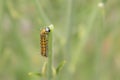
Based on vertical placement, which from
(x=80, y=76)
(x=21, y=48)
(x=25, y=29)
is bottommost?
(x=80, y=76)

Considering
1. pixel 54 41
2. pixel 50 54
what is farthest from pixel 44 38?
pixel 54 41

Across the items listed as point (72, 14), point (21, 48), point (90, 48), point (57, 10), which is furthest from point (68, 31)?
point (90, 48)

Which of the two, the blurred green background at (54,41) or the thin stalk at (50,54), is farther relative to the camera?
the blurred green background at (54,41)

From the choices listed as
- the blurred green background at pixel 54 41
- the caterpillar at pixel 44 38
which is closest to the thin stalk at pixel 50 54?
the caterpillar at pixel 44 38

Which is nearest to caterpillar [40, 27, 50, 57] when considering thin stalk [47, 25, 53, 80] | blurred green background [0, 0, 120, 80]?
thin stalk [47, 25, 53, 80]

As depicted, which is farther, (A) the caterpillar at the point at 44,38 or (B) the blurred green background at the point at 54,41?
(B) the blurred green background at the point at 54,41

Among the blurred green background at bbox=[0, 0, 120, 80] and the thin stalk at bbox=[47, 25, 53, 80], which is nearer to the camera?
the thin stalk at bbox=[47, 25, 53, 80]

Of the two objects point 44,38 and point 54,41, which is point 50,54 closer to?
point 44,38

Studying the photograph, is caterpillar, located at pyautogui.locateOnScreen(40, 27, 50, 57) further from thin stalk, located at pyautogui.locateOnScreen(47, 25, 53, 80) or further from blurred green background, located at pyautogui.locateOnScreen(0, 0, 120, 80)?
blurred green background, located at pyautogui.locateOnScreen(0, 0, 120, 80)

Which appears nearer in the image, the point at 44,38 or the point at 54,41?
the point at 44,38

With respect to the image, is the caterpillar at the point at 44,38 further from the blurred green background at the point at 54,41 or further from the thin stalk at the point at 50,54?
the blurred green background at the point at 54,41

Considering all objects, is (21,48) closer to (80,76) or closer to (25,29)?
(80,76)
